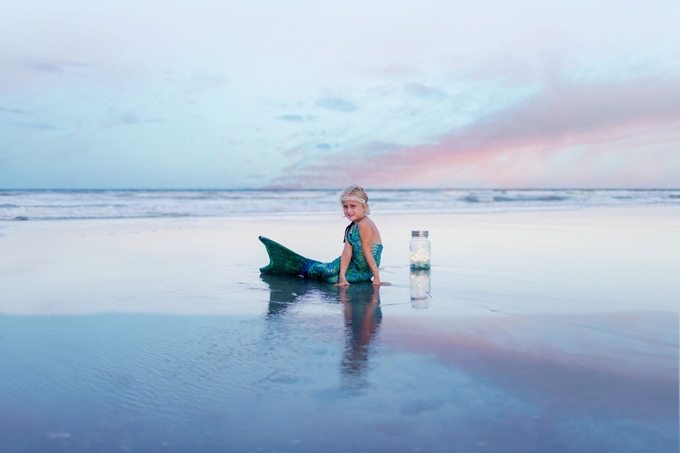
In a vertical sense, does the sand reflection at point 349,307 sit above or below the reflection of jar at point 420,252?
below

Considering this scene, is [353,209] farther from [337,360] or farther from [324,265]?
[337,360]

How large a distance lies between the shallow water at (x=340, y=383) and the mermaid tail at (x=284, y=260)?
1.89m

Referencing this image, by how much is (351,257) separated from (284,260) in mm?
762

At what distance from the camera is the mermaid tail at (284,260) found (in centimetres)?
584

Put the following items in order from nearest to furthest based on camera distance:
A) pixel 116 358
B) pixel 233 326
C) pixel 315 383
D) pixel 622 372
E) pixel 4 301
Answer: pixel 315 383 → pixel 622 372 → pixel 116 358 → pixel 233 326 → pixel 4 301

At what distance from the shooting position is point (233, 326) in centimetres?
367

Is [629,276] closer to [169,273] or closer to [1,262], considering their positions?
[169,273]

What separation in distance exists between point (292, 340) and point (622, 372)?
1775mm

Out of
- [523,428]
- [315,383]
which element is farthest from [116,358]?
[523,428]

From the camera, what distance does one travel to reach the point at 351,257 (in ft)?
18.3

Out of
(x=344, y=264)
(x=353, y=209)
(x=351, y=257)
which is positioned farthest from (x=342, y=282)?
(x=353, y=209)

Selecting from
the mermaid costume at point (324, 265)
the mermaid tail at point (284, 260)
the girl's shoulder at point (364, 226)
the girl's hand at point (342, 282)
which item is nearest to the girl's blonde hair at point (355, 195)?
the girl's shoulder at point (364, 226)

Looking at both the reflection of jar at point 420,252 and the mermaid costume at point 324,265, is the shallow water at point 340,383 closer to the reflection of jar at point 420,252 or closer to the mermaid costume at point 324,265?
the mermaid costume at point 324,265

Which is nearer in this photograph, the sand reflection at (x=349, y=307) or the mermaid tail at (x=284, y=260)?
the sand reflection at (x=349, y=307)
